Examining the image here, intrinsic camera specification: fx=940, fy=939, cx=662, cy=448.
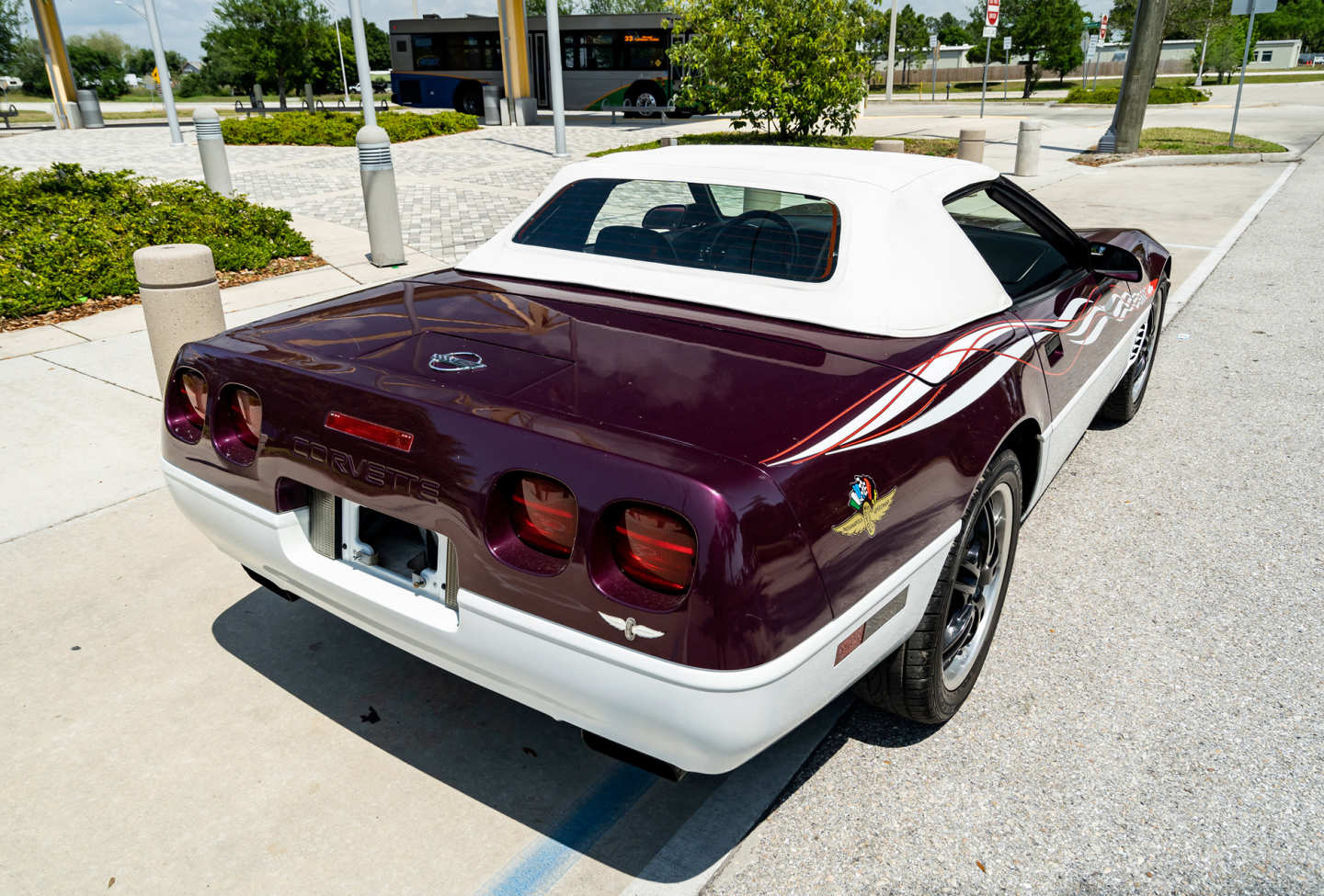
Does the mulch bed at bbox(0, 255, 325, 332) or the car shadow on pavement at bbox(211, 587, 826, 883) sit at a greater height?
the mulch bed at bbox(0, 255, 325, 332)

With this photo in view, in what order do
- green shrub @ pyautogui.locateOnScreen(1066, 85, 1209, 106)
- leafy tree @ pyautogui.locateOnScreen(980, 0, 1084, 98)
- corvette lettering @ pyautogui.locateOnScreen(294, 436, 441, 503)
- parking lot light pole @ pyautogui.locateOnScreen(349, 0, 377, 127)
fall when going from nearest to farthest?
corvette lettering @ pyautogui.locateOnScreen(294, 436, 441, 503) < parking lot light pole @ pyautogui.locateOnScreen(349, 0, 377, 127) < green shrub @ pyautogui.locateOnScreen(1066, 85, 1209, 106) < leafy tree @ pyautogui.locateOnScreen(980, 0, 1084, 98)

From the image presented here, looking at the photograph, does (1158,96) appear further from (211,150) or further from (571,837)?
(571,837)

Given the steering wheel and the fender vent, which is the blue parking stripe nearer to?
the fender vent

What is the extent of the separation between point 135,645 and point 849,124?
19866mm

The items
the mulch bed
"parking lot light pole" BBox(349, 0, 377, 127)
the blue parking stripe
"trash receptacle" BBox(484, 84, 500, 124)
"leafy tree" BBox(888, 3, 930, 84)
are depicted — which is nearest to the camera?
the blue parking stripe

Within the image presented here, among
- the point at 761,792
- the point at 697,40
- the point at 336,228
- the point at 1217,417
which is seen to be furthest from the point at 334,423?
the point at 697,40

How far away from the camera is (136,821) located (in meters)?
2.51

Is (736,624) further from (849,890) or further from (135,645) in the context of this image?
(135,645)

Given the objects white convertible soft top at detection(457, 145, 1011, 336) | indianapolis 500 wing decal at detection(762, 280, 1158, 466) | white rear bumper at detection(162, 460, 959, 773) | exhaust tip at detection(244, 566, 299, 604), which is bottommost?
exhaust tip at detection(244, 566, 299, 604)

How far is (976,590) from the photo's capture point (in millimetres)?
2920

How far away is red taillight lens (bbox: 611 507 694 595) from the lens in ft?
6.33

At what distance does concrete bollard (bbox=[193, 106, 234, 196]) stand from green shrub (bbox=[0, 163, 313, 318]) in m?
1.08

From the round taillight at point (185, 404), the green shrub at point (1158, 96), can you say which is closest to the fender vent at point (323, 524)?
the round taillight at point (185, 404)

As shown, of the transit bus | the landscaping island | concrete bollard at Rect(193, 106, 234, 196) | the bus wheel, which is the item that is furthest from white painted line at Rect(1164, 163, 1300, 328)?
the bus wheel
